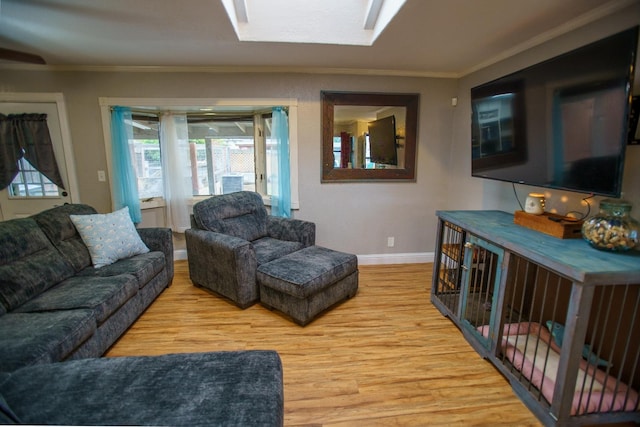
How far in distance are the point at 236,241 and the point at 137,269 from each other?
0.80 m

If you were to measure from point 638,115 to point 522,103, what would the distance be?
57 cm

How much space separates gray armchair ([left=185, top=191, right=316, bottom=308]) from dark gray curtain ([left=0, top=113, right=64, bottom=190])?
5.97ft

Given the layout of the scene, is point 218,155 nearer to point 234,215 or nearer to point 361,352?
point 234,215

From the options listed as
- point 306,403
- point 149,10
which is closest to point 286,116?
point 149,10

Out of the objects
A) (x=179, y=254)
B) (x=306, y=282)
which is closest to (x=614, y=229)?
(x=306, y=282)

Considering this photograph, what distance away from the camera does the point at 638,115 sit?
5.09ft

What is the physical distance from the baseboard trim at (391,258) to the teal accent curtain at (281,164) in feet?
3.62

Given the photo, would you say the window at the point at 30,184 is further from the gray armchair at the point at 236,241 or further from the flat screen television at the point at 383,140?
the flat screen television at the point at 383,140

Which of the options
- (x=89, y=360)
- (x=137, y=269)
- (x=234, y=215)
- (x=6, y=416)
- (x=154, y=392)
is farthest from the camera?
(x=234, y=215)

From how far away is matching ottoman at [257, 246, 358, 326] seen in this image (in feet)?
7.41

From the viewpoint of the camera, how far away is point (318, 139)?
10.9 feet

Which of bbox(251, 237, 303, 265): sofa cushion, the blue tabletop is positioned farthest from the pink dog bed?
bbox(251, 237, 303, 265): sofa cushion

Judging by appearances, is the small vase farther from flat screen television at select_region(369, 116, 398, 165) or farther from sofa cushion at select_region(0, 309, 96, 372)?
sofa cushion at select_region(0, 309, 96, 372)

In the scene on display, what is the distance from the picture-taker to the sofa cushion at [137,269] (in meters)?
2.29
